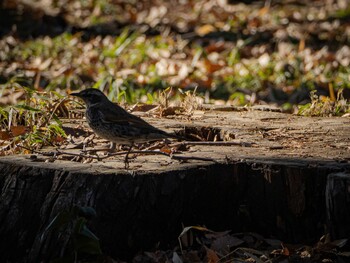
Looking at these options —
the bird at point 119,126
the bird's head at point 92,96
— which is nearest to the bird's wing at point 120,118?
the bird at point 119,126

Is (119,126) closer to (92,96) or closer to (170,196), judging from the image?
(92,96)

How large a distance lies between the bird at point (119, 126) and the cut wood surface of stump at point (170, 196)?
0.50 ft

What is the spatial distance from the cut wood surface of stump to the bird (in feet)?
0.50

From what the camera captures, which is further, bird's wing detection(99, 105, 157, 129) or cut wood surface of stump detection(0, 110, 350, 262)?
bird's wing detection(99, 105, 157, 129)

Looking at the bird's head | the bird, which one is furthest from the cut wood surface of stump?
the bird's head

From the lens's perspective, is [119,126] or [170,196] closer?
[170,196]

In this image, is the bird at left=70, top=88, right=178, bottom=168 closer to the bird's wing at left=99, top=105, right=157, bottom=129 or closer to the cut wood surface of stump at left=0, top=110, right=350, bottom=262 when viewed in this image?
the bird's wing at left=99, top=105, right=157, bottom=129

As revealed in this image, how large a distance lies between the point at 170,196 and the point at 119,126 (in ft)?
2.47

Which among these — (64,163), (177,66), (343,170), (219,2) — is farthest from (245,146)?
(219,2)

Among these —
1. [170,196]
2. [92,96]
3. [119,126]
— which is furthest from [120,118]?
[170,196]

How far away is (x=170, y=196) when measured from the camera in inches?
187

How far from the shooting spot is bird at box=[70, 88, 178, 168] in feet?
17.1

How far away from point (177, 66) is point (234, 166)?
5928mm

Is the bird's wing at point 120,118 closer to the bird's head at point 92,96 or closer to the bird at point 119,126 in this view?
the bird at point 119,126
